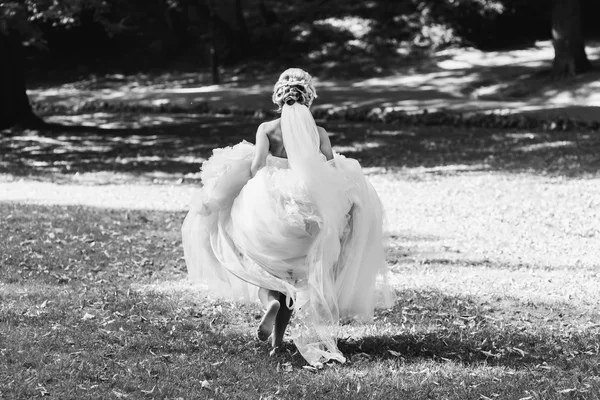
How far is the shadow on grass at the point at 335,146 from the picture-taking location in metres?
17.9

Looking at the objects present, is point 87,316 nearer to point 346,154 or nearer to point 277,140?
point 277,140

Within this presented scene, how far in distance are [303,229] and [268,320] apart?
2.27 ft

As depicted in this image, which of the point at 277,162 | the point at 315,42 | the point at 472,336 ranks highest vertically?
the point at 277,162

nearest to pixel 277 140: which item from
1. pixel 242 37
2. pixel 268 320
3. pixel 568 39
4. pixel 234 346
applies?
pixel 268 320

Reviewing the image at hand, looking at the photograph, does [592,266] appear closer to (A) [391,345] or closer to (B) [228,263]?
(A) [391,345]

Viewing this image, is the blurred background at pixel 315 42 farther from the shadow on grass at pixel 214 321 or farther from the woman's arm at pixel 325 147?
the woman's arm at pixel 325 147

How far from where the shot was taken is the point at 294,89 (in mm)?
6484

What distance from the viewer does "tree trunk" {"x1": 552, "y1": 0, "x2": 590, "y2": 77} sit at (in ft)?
87.3

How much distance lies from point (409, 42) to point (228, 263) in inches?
1161

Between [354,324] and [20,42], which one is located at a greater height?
[20,42]

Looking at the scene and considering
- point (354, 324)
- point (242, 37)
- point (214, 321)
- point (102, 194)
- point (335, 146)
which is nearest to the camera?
point (354, 324)

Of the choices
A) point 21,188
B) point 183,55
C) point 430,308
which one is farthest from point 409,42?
point 430,308

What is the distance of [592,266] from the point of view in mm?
9602

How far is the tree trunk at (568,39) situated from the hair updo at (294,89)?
21.9 metres
